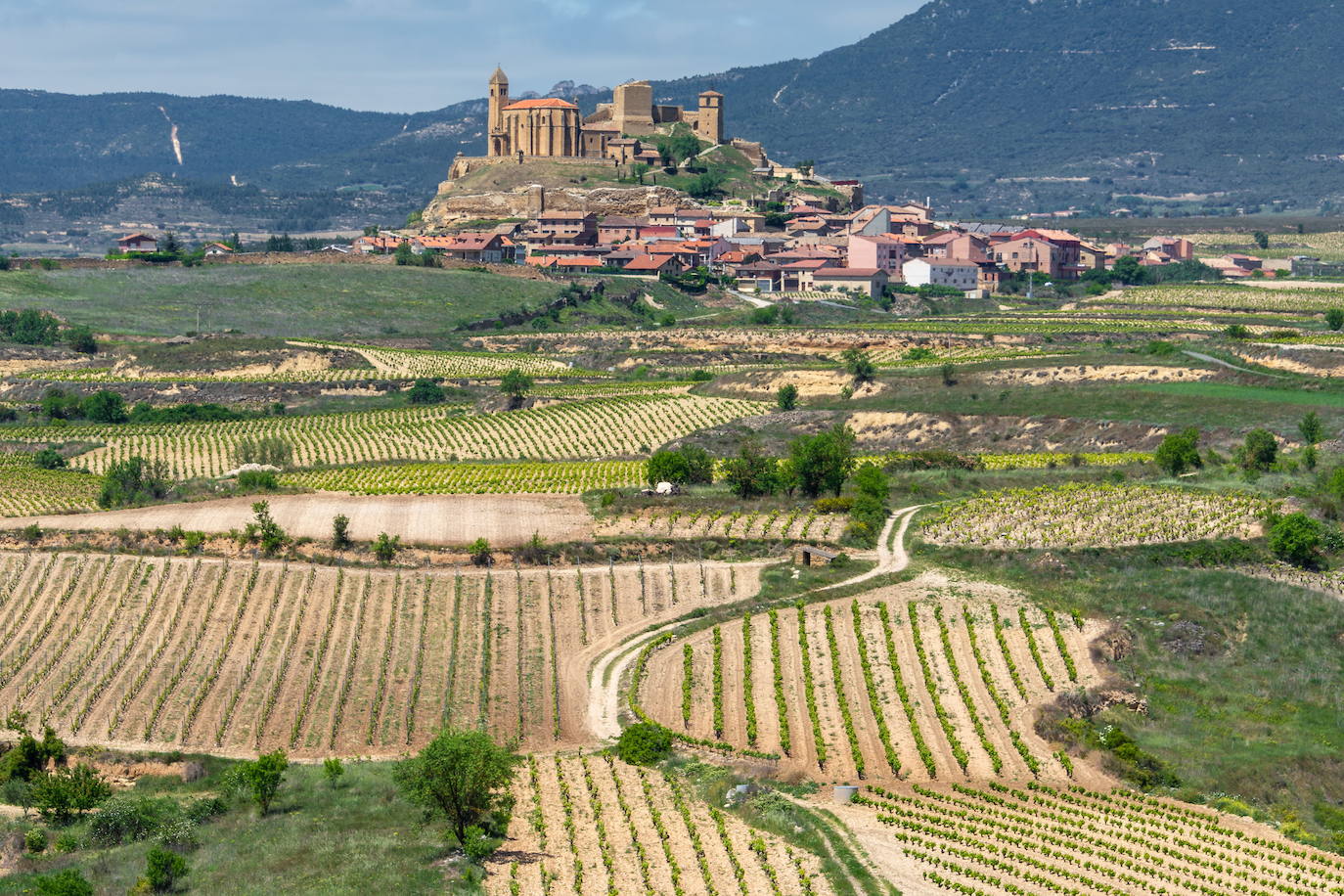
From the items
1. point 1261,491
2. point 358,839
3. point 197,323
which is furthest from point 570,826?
point 197,323

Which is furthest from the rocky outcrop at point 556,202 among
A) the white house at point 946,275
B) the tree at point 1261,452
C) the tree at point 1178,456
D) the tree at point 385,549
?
the tree at point 385,549

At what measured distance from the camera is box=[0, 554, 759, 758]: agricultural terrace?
1766 inches

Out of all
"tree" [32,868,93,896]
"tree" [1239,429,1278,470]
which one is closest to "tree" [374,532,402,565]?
"tree" [32,868,93,896]

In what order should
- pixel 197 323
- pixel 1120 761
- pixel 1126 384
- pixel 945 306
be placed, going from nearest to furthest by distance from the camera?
1. pixel 1120 761
2. pixel 1126 384
3. pixel 197 323
4. pixel 945 306

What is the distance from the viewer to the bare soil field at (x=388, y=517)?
194ft

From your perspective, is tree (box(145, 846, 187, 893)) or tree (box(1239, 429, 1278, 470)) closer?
tree (box(145, 846, 187, 893))

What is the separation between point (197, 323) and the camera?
438 ft

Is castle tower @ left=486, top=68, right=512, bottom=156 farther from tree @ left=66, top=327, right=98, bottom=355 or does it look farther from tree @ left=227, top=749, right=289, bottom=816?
tree @ left=227, top=749, right=289, bottom=816

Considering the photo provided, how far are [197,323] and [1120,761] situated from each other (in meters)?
104

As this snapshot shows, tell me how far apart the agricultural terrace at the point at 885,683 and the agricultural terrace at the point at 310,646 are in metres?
3.22

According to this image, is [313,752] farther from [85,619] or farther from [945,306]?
[945,306]

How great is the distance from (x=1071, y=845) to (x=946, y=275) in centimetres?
12443

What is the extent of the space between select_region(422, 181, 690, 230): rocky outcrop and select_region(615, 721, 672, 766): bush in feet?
452

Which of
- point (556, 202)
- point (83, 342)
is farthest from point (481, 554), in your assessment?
point (556, 202)
